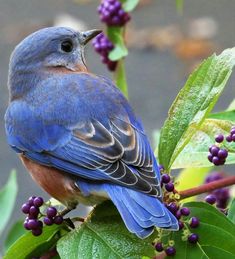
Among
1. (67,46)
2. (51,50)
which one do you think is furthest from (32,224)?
(67,46)

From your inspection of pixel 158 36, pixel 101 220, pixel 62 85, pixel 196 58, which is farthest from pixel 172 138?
pixel 158 36

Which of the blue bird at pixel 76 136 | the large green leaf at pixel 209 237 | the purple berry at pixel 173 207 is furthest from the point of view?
the blue bird at pixel 76 136

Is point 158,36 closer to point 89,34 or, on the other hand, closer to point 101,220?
point 89,34

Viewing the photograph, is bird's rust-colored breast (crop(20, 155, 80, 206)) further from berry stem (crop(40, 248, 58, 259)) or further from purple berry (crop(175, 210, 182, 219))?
purple berry (crop(175, 210, 182, 219))

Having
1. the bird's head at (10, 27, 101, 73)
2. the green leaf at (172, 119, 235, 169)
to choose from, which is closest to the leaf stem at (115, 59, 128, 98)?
the bird's head at (10, 27, 101, 73)

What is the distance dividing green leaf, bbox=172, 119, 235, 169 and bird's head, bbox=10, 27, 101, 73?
37.2 inches

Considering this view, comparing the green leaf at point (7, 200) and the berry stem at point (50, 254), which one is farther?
the green leaf at point (7, 200)

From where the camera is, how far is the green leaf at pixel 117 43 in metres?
2.83

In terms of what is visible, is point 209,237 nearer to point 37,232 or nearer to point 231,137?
point 231,137

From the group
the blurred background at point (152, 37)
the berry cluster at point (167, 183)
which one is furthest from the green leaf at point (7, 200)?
the blurred background at point (152, 37)

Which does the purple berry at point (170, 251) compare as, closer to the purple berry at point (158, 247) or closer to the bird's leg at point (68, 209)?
the purple berry at point (158, 247)

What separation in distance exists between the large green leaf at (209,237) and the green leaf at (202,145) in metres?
0.20

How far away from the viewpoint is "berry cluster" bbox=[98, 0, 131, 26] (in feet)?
9.52

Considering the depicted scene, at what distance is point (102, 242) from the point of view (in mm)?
2098
